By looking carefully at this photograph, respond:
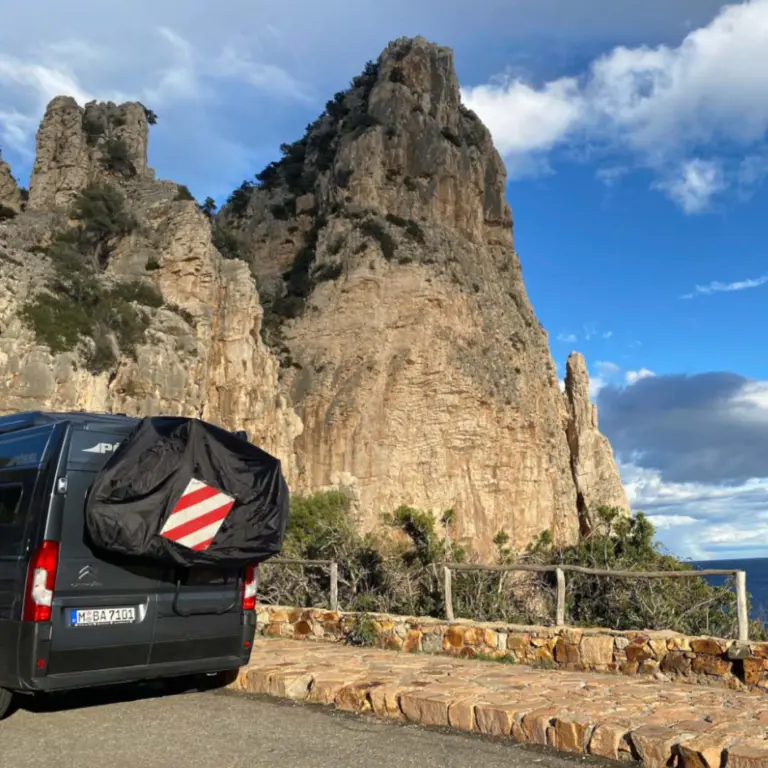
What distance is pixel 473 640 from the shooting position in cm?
820

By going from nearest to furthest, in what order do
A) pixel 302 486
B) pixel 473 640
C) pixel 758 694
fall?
1. pixel 758 694
2. pixel 473 640
3. pixel 302 486

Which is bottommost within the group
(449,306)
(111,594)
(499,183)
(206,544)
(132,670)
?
(132,670)

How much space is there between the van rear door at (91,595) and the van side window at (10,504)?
42 cm

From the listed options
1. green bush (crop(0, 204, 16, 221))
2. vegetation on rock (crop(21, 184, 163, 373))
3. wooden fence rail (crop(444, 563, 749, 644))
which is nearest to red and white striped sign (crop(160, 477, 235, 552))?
wooden fence rail (crop(444, 563, 749, 644))

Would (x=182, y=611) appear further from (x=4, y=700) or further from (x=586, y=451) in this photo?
(x=586, y=451)

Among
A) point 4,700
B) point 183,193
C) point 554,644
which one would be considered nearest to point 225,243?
point 183,193

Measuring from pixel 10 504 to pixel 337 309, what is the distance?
3563 centimetres

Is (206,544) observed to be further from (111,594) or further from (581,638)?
(581,638)

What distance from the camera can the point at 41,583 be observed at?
5.02 meters

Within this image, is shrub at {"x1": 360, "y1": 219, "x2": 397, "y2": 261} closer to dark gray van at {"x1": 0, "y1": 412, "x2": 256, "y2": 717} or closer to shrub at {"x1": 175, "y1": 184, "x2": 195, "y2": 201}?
shrub at {"x1": 175, "y1": 184, "x2": 195, "y2": 201}

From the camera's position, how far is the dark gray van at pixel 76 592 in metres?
5.03

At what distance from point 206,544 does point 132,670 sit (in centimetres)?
100

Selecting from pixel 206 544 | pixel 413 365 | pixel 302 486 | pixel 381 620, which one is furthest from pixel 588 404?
pixel 206 544

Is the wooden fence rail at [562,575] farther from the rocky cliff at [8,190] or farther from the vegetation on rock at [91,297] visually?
the rocky cliff at [8,190]
